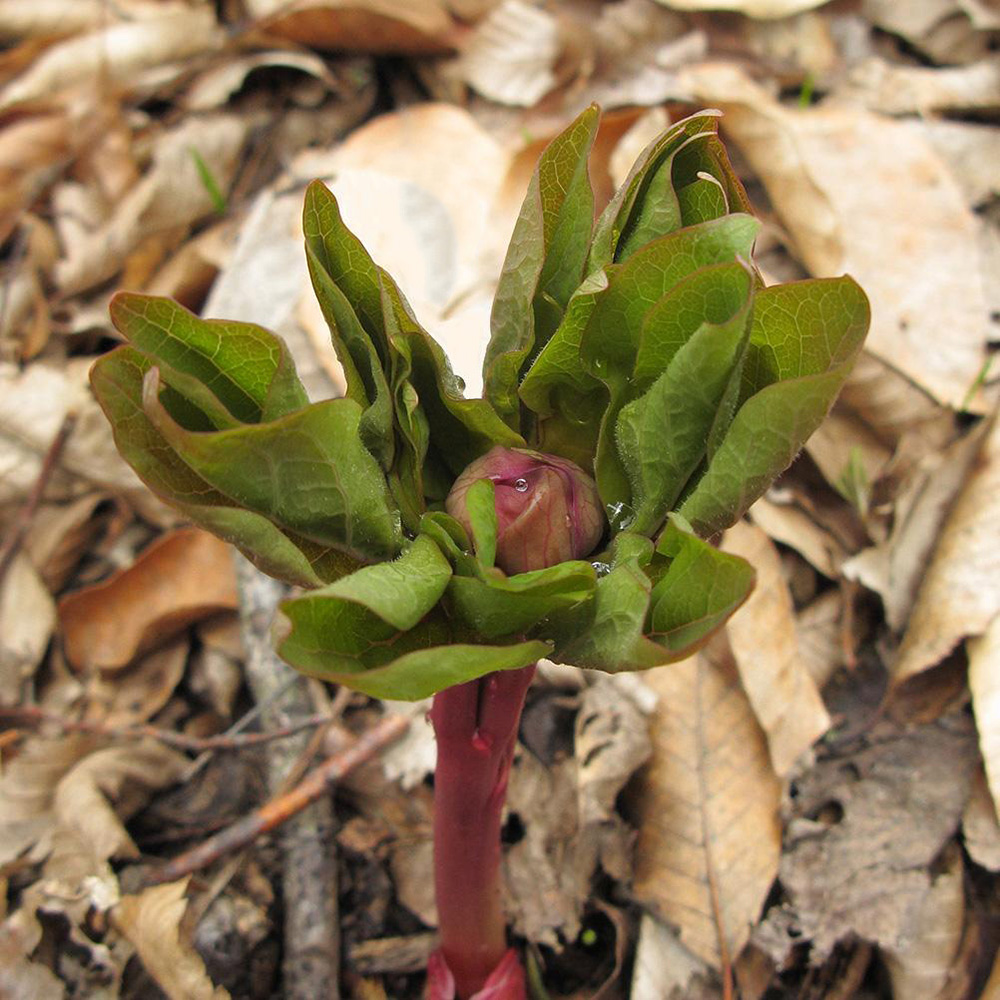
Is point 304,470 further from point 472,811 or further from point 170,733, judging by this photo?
point 170,733

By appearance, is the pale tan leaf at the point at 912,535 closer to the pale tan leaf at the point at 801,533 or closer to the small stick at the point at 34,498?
the pale tan leaf at the point at 801,533

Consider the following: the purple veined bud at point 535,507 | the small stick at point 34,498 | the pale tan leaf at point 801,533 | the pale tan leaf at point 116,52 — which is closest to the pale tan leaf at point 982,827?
the pale tan leaf at point 801,533

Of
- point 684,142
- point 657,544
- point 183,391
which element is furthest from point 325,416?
point 684,142

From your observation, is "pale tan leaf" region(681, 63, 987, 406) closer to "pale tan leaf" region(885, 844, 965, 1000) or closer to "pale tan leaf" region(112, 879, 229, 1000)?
"pale tan leaf" region(885, 844, 965, 1000)

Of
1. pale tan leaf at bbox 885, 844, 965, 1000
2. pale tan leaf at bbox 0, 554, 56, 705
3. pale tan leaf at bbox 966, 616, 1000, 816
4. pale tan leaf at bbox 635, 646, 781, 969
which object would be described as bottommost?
pale tan leaf at bbox 885, 844, 965, 1000

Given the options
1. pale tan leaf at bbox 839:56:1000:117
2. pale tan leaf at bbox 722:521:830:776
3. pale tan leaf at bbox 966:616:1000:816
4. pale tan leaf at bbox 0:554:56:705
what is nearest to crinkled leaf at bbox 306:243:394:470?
pale tan leaf at bbox 722:521:830:776

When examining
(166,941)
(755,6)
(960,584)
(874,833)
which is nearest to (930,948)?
(874,833)

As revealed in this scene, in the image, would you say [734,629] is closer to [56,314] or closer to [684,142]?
[684,142]
